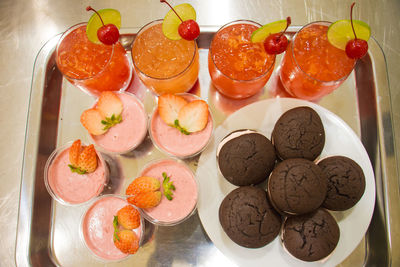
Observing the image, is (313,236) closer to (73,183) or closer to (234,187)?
(234,187)

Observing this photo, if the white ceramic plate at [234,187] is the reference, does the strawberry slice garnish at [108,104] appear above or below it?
above

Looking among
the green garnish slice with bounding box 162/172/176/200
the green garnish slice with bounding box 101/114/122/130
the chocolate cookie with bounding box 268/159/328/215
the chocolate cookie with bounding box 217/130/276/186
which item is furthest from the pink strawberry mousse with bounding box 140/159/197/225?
the chocolate cookie with bounding box 268/159/328/215

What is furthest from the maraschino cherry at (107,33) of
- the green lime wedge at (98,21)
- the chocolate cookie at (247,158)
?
the chocolate cookie at (247,158)

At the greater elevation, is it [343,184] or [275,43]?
[275,43]

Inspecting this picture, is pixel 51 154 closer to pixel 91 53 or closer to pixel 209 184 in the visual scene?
pixel 91 53

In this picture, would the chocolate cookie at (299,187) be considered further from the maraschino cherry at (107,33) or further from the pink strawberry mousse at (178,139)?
the maraschino cherry at (107,33)

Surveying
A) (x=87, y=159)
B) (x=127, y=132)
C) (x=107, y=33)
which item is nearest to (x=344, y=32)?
(x=107, y=33)
